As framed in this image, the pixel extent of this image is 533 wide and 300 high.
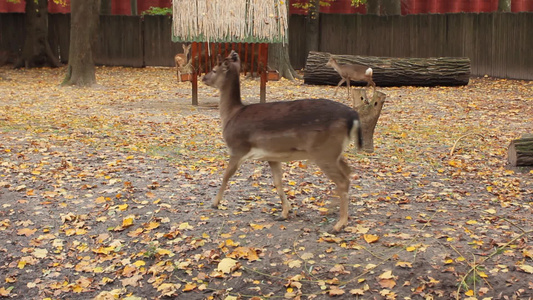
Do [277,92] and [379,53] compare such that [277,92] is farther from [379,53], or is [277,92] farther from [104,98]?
[379,53]

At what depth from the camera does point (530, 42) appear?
2180 cm

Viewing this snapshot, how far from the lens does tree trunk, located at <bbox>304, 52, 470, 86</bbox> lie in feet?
65.4

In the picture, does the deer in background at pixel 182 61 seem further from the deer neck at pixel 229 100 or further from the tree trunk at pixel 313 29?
the deer neck at pixel 229 100

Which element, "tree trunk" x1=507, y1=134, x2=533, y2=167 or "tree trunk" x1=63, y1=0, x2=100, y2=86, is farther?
"tree trunk" x1=63, y1=0, x2=100, y2=86

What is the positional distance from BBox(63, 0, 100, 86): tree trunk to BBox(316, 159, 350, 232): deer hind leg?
1384 centimetres

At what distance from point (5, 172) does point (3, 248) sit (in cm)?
245

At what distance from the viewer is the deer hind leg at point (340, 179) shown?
658 centimetres

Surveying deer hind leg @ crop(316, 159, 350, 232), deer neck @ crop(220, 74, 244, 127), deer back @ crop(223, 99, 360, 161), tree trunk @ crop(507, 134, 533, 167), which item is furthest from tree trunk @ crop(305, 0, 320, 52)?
deer hind leg @ crop(316, 159, 350, 232)

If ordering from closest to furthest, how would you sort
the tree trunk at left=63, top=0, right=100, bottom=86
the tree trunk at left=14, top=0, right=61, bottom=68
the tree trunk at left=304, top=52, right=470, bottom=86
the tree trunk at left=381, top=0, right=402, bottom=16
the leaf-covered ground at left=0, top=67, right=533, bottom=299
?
the leaf-covered ground at left=0, top=67, right=533, bottom=299 < the tree trunk at left=63, top=0, right=100, bottom=86 < the tree trunk at left=304, top=52, right=470, bottom=86 < the tree trunk at left=381, top=0, right=402, bottom=16 < the tree trunk at left=14, top=0, right=61, bottom=68

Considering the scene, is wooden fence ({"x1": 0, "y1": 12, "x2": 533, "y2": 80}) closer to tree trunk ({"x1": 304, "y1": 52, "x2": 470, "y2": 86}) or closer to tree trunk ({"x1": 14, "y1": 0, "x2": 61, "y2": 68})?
tree trunk ({"x1": 14, "y1": 0, "x2": 61, "y2": 68})

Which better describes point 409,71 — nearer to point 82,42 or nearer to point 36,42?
point 82,42

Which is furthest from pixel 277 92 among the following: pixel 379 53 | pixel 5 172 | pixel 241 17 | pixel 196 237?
pixel 196 237

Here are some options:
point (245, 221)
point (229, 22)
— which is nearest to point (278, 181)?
point (245, 221)

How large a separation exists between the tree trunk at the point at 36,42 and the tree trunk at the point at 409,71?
13005 millimetres
